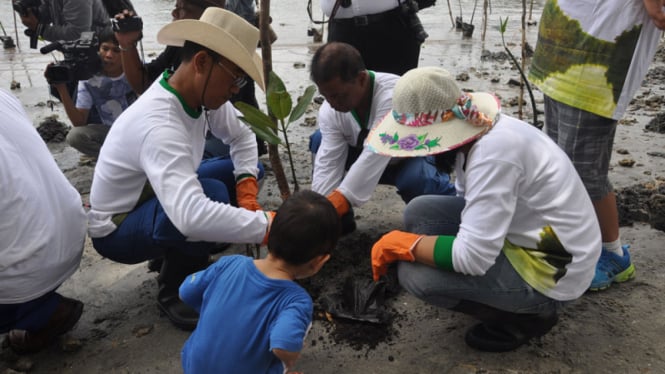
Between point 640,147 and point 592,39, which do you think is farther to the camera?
point 640,147

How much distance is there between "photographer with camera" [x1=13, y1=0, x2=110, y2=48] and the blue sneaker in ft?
10.4

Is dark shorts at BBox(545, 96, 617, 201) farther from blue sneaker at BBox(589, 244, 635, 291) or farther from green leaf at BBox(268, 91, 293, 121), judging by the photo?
green leaf at BBox(268, 91, 293, 121)

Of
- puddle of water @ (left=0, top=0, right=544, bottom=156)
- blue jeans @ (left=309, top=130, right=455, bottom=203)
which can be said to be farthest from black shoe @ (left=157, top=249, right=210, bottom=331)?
puddle of water @ (left=0, top=0, right=544, bottom=156)

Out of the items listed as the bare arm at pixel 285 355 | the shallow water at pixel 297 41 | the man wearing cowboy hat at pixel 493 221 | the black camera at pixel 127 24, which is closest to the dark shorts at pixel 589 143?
the man wearing cowboy hat at pixel 493 221

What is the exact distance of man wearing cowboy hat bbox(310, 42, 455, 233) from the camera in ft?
7.20

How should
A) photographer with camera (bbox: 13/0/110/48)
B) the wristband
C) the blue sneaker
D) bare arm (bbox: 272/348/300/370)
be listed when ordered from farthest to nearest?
photographer with camera (bbox: 13/0/110/48) → the blue sneaker → the wristband → bare arm (bbox: 272/348/300/370)

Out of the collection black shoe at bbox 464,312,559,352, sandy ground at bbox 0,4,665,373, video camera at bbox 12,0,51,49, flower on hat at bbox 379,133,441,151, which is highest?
video camera at bbox 12,0,51,49

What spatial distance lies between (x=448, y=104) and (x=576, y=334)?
1009mm

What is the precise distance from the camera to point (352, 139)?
8.45 feet

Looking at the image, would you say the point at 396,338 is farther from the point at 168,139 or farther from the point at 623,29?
the point at 623,29

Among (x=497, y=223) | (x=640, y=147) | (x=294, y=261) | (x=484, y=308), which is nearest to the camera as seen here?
(x=294, y=261)

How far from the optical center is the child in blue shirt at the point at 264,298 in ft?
4.51

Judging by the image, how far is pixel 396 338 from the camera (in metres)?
1.96

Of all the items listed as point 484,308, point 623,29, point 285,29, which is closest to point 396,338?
point 484,308
